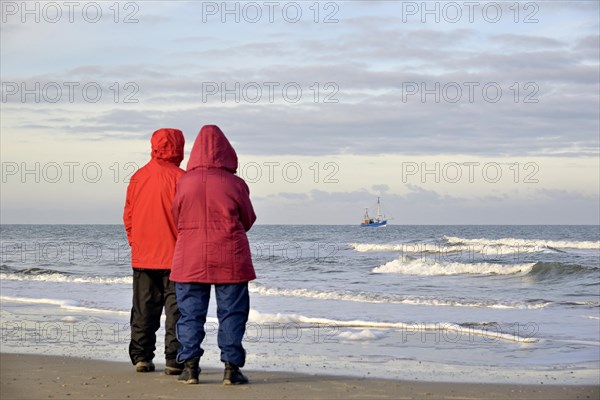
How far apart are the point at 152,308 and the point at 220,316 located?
2.27 feet

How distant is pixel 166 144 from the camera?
20.4 ft

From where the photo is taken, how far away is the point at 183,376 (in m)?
5.84

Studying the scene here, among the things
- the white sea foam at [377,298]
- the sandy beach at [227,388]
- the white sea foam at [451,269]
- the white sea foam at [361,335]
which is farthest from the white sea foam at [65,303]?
the white sea foam at [451,269]

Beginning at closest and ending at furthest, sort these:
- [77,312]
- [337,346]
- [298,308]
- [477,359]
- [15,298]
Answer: [477,359] < [337,346] < [77,312] < [298,308] < [15,298]

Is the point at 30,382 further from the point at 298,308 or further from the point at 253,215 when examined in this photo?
the point at 298,308

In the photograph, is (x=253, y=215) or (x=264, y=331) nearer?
(x=253, y=215)

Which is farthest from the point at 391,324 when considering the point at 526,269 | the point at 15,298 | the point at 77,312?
the point at 526,269

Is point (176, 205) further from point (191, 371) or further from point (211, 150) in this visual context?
point (191, 371)

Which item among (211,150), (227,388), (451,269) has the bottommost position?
(451,269)

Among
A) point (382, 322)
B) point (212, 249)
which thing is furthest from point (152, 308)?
point (382, 322)

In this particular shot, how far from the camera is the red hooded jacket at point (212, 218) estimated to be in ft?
18.6

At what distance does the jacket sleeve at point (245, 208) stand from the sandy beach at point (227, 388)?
1128mm

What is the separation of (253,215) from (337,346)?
3.18m

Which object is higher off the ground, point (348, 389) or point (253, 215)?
point (253, 215)
